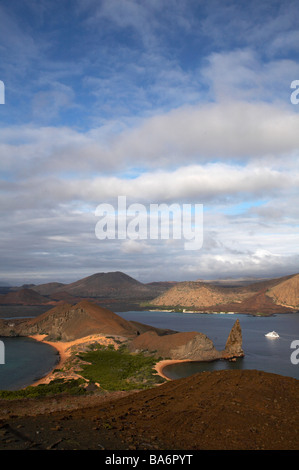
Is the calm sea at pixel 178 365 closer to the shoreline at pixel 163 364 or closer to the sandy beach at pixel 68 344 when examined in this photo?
the shoreline at pixel 163 364

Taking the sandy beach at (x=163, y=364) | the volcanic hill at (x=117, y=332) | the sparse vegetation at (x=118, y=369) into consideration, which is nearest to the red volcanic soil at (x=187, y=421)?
the sparse vegetation at (x=118, y=369)

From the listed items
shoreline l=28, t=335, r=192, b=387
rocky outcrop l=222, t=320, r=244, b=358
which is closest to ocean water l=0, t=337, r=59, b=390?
shoreline l=28, t=335, r=192, b=387

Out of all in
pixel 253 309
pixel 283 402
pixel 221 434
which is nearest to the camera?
pixel 221 434

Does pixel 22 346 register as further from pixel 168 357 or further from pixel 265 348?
pixel 265 348

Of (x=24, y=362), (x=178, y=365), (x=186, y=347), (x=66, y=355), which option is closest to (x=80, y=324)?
(x=66, y=355)

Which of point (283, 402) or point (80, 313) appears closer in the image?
point (283, 402)

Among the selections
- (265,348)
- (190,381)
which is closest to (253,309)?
(265,348)
